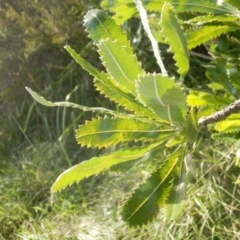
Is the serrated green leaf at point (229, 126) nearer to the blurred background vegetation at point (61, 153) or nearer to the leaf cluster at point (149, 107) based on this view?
the leaf cluster at point (149, 107)

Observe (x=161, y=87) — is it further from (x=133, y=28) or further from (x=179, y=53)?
(x=133, y=28)

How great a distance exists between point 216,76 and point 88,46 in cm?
100

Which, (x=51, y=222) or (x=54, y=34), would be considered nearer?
(x=51, y=222)

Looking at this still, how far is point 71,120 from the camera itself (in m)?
2.16

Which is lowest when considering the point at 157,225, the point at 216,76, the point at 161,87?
the point at 157,225

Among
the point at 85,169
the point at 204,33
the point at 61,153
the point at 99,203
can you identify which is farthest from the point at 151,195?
the point at 61,153

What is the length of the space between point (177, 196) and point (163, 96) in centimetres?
25

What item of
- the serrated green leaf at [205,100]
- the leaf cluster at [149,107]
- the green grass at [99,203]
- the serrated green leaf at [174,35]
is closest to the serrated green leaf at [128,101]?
the leaf cluster at [149,107]

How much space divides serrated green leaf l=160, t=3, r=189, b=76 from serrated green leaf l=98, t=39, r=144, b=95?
0.21 feet

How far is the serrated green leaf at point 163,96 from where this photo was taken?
656 mm

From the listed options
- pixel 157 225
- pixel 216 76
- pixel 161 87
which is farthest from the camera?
pixel 157 225

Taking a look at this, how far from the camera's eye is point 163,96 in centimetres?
68

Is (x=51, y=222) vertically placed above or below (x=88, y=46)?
below

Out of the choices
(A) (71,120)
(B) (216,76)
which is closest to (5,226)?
(A) (71,120)
